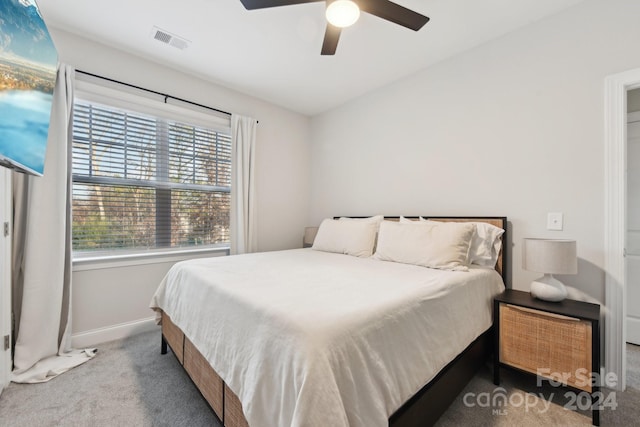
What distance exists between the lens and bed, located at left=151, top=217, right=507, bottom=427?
3.02 feet

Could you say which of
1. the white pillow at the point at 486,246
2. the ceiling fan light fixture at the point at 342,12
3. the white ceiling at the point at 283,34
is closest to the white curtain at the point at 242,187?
the white ceiling at the point at 283,34

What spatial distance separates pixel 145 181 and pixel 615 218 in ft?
12.6

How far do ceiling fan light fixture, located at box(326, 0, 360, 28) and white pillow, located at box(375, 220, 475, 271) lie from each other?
5.17 ft

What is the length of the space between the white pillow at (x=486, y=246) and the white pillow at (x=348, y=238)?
2.84 ft

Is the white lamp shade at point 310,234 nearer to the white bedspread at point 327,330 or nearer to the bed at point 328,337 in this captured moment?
the bed at point 328,337

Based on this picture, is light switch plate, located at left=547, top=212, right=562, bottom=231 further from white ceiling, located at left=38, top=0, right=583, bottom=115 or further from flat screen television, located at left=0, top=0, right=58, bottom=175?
flat screen television, located at left=0, top=0, right=58, bottom=175

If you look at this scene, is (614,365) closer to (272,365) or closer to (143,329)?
(272,365)

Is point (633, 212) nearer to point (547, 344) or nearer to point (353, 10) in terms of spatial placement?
point (547, 344)

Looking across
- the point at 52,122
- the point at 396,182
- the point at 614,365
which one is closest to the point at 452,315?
the point at 614,365

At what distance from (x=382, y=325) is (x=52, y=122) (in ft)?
9.30

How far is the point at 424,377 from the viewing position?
1256mm

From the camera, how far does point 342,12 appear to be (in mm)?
1580

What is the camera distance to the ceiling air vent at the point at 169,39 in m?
2.24

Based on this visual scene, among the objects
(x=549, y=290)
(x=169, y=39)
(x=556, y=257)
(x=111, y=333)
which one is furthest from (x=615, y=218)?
(x=111, y=333)
